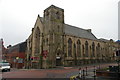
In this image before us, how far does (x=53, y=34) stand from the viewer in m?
39.8

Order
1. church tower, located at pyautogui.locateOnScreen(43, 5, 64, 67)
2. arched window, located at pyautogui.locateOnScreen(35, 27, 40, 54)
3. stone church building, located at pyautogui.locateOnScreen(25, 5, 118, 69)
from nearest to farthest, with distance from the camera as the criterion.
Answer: church tower, located at pyautogui.locateOnScreen(43, 5, 64, 67)
stone church building, located at pyautogui.locateOnScreen(25, 5, 118, 69)
arched window, located at pyautogui.locateOnScreen(35, 27, 40, 54)

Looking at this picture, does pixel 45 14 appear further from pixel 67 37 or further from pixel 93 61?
pixel 93 61

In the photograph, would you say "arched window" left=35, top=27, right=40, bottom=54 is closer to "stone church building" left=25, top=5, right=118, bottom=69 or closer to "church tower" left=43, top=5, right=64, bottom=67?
"stone church building" left=25, top=5, right=118, bottom=69

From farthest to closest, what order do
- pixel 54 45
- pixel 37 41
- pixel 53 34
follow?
1. pixel 37 41
2. pixel 53 34
3. pixel 54 45

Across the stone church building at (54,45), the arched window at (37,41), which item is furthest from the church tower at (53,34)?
the arched window at (37,41)

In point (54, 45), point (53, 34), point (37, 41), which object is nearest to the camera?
point (54, 45)

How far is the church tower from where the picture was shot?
38306mm

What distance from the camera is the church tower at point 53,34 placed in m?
38.3

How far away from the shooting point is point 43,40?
41.8 m

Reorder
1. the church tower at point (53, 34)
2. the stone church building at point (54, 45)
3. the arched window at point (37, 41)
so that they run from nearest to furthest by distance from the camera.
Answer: the church tower at point (53, 34)
the stone church building at point (54, 45)
the arched window at point (37, 41)

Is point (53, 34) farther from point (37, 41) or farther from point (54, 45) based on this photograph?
point (37, 41)

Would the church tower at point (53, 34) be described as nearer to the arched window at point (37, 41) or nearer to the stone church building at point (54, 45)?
the stone church building at point (54, 45)

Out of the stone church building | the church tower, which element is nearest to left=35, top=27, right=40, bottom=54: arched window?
the stone church building

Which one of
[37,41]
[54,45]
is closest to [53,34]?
[54,45]
